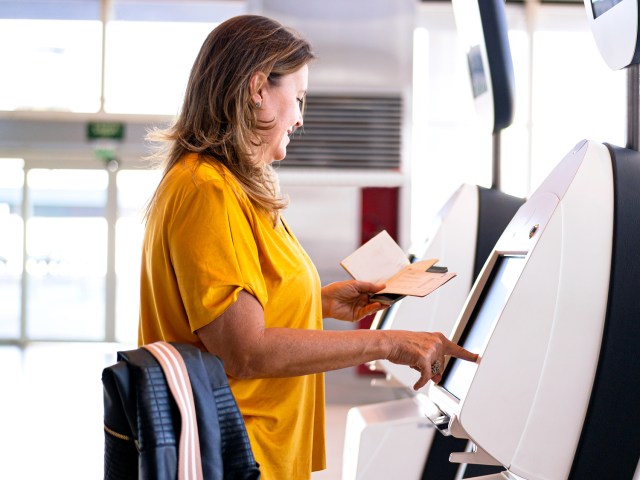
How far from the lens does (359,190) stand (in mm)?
5094

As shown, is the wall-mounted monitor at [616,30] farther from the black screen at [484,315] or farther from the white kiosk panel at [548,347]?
the black screen at [484,315]

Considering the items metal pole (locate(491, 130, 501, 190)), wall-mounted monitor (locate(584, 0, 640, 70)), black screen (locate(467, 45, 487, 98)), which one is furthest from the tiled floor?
wall-mounted monitor (locate(584, 0, 640, 70))

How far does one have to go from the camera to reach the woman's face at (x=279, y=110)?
144 cm

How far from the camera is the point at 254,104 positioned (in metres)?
1.42

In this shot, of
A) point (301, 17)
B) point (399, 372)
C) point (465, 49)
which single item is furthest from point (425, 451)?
point (301, 17)

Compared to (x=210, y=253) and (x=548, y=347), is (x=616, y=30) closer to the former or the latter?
(x=548, y=347)

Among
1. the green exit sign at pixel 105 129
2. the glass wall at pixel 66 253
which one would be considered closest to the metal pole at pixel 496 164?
the green exit sign at pixel 105 129

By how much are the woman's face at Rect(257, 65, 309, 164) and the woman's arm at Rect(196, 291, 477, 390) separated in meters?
0.34

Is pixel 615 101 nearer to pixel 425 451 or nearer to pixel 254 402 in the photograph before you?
pixel 425 451

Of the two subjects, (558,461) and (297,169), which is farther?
(297,169)

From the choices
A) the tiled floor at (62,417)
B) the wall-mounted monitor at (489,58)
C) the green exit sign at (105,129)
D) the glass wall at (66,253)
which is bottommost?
the tiled floor at (62,417)

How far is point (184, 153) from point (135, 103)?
8151 millimetres

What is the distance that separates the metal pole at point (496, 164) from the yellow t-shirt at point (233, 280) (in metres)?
1.35

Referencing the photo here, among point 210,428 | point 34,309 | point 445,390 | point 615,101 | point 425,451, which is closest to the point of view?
point 210,428
